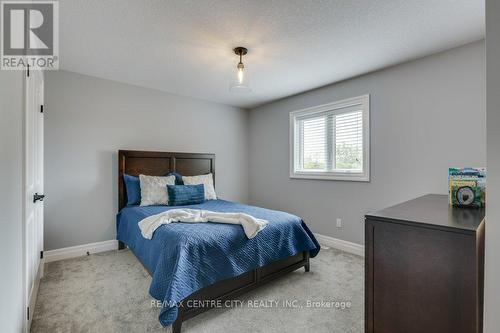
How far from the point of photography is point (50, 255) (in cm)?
292

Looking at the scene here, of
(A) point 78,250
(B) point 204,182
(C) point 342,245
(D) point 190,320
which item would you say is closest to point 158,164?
(B) point 204,182

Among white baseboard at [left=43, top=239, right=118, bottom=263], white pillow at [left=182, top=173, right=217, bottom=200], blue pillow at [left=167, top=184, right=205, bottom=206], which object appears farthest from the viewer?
white pillow at [left=182, top=173, right=217, bottom=200]

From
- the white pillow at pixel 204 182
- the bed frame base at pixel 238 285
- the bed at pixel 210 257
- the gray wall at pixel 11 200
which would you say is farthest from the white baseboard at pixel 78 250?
the bed frame base at pixel 238 285

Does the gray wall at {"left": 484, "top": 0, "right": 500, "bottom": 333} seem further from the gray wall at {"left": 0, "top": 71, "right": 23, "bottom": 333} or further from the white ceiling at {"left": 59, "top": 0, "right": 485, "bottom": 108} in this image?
the gray wall at {"left": 0, "top": 71, "right": 23, "bottom": 333}

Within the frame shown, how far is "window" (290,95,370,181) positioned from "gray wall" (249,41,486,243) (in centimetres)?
10

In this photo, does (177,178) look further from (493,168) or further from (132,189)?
(493,168)

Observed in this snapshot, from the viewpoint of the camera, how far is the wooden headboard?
3.37 metres

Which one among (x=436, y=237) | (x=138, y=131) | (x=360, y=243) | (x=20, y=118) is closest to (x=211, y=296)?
(x=436, y=237)

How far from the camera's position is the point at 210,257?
1868 millimetres

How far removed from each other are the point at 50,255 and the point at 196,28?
3.15 metres

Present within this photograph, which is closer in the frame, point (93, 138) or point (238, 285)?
point (238, 285)

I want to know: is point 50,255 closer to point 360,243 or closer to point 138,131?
point 138,131

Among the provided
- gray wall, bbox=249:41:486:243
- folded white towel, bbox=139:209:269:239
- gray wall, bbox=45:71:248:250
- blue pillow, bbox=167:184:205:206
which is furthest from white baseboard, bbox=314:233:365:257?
gray wall, bbox=45:71:248:250

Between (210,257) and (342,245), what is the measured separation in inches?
86.0
